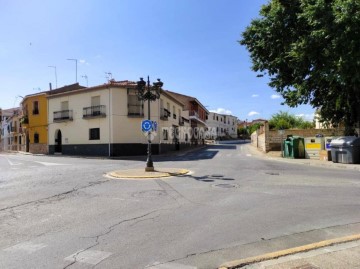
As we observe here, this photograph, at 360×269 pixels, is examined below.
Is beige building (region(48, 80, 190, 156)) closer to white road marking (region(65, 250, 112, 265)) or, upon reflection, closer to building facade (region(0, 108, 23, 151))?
building facade (region(0, 108, 23, 151))

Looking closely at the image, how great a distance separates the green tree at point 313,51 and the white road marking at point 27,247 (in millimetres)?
15404

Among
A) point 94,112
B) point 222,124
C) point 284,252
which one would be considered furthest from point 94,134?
point 222,124

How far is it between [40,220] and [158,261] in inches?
138

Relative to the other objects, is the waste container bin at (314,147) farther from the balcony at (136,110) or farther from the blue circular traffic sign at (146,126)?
the balcony at (136,110)

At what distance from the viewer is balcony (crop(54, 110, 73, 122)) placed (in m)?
34.2

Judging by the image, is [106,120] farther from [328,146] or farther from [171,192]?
[171,192]

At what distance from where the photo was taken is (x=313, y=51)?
1833cm

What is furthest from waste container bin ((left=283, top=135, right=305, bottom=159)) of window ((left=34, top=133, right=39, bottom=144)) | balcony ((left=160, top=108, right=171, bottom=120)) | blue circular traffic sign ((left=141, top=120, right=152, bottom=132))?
window ((left=34, top=133, right=39, bottom=144))

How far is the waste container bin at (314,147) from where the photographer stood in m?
23.3

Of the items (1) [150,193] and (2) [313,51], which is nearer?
(1) [150,193]

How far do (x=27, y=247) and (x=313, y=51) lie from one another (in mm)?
17504

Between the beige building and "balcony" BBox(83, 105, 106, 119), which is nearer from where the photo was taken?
the beige building

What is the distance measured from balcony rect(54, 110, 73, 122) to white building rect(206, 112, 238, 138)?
5308 cm

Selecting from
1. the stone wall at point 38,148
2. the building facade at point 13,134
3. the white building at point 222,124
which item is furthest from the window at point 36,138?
the white building at point 222,124
